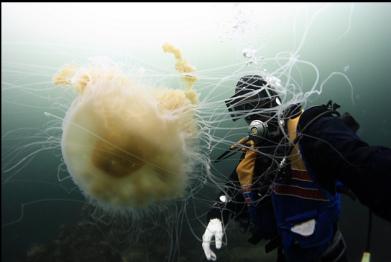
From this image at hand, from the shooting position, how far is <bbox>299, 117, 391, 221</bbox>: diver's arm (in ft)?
5.07

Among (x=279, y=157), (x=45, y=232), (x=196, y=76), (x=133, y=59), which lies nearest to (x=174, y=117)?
(x=196, y=76)

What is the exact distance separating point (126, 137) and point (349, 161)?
1831 mm

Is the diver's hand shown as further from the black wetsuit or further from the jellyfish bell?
the black wetsuit

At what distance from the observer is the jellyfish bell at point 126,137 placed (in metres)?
2.75

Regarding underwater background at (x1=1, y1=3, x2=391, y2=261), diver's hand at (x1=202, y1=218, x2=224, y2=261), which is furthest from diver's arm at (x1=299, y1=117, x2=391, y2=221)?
diver's hand at (x1=202, y1=218, x2=224, y2=261)

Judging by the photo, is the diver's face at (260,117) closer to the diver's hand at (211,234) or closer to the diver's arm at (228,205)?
the diver's arm at (228,205)

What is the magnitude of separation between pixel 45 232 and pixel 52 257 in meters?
17.6

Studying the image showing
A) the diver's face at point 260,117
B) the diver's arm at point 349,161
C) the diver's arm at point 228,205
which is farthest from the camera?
the diver's arm at point 228,205

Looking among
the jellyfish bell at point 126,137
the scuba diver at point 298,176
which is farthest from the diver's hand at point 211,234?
the jellyfish bell at point 126,137

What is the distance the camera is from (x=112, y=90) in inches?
109

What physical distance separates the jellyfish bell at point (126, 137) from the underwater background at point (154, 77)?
213 millimetres

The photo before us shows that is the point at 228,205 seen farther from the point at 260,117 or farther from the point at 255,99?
the point at 255,99

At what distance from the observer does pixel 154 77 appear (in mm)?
3035

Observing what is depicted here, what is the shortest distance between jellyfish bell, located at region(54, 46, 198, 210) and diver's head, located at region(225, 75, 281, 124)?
19.2 inches
